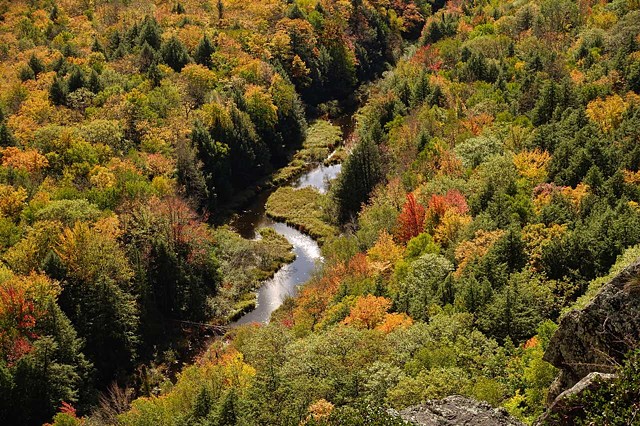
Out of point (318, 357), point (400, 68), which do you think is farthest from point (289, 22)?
point (318, 357)

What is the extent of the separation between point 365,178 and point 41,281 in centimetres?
5027

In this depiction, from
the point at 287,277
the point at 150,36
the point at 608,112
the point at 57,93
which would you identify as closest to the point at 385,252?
the point at 287,277

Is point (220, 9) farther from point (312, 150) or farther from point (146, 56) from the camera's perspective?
point (312, 150)

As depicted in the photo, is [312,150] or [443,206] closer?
[443,206]

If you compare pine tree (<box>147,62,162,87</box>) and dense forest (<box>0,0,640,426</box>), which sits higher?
pine tree (<box>147,62,162,87</box>)

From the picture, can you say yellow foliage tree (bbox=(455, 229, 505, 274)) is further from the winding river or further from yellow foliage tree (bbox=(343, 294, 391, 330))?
the winding river

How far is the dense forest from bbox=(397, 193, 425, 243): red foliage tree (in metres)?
0.18

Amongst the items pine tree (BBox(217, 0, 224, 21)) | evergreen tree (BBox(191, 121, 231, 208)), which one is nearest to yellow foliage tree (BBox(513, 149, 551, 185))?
evergreen tree (BBox(191, 121, 231, 208))

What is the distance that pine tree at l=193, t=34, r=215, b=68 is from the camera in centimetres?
11769

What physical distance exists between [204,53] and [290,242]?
47483 mm

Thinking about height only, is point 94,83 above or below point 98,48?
below

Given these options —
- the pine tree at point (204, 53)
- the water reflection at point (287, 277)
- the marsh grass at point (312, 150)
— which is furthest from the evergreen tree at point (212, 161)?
the pine tree at point (204, 53)

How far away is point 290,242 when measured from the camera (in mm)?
92688

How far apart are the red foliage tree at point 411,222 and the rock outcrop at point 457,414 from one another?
47.0 m
